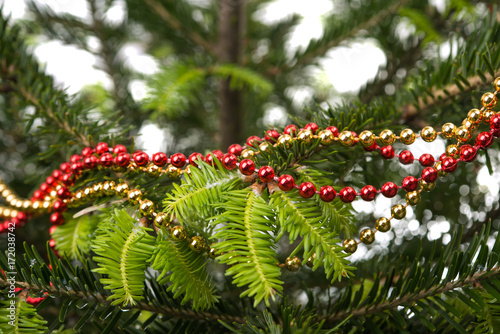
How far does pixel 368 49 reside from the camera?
1.04m

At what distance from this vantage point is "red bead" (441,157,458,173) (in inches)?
14.4

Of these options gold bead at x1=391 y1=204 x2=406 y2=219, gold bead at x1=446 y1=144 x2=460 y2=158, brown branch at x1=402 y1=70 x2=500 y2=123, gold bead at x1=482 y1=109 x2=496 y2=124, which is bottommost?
gold bead at x1=391 y1=204 x2=406 y2=219

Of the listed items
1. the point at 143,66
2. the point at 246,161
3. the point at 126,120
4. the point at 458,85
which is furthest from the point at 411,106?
the point at 143,66

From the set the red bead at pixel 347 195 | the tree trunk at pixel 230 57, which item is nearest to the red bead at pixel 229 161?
the red bead at pixel 347 195

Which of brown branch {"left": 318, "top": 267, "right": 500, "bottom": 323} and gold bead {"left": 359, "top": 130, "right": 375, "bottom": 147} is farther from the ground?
gold bead {"left": 359, "top": 130, "right": 375, "bottom": 147}

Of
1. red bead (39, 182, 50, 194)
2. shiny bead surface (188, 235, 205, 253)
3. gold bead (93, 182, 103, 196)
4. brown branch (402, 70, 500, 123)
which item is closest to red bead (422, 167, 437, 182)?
brown branch (402, 70, 500, 123)

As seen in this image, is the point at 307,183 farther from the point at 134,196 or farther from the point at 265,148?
the point at 134,196

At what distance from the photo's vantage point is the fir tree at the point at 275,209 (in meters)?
0.33

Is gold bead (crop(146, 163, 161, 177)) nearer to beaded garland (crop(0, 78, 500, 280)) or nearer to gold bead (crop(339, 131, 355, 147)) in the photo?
beaded garland (crop(0, 78, 500, 280))

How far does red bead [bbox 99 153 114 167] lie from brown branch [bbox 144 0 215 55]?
42 cm

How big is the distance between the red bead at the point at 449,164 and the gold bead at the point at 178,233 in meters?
0.25

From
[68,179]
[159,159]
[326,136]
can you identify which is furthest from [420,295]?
[68,179]

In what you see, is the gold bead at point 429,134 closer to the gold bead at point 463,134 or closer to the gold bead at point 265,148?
the gold bead at point 463,134

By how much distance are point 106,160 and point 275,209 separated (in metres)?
0.19
